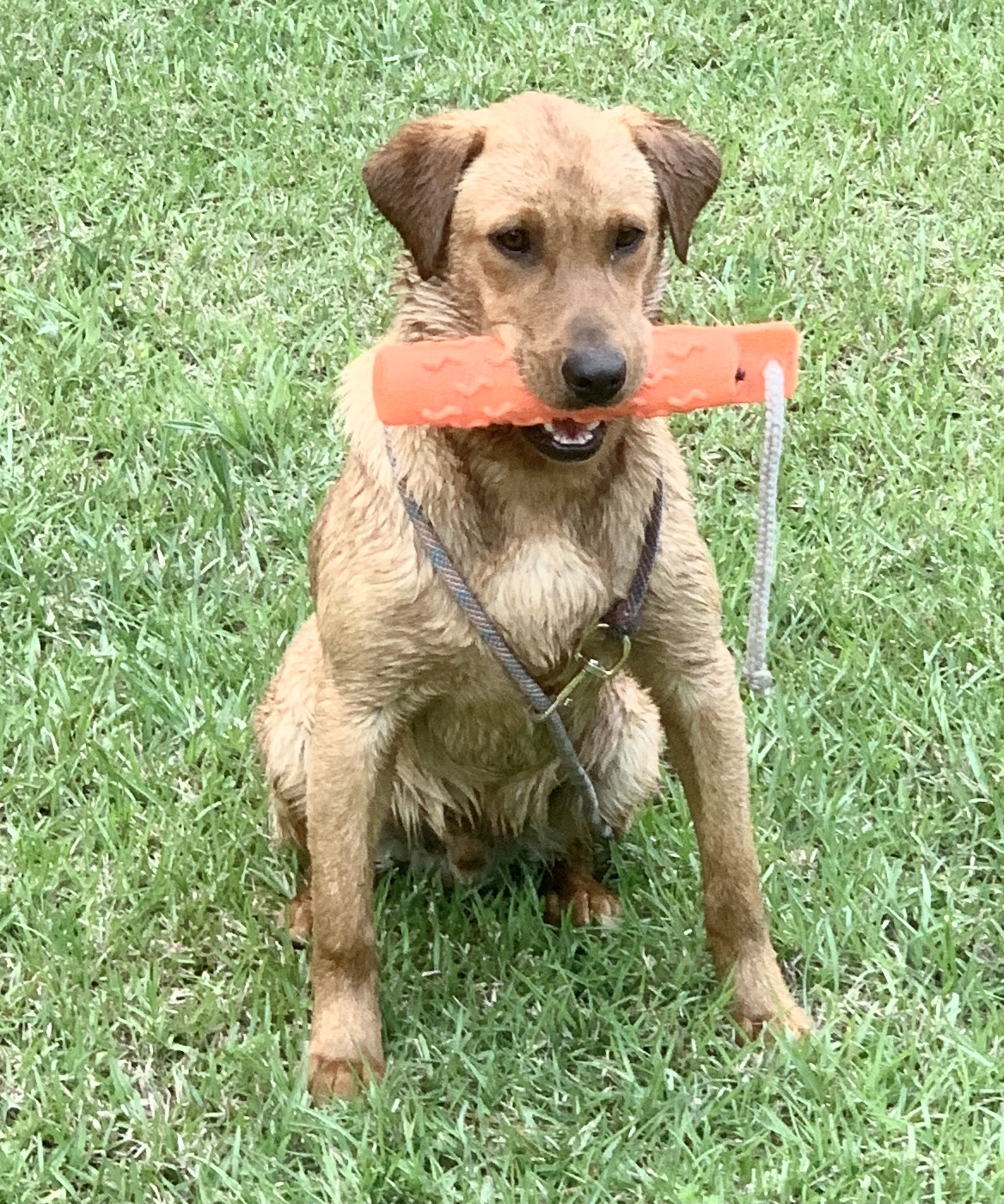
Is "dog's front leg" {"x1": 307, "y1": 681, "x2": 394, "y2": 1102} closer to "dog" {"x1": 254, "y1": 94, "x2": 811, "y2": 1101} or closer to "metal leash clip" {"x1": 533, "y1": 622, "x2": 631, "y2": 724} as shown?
"dog" {"x1": 254, "y1": 94, "x2": 811, "y2": 1101}

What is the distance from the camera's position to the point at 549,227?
311 centimetres

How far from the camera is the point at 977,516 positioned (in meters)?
4.89

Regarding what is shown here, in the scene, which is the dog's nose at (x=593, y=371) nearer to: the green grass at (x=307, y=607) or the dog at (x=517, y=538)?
the dog at (x=517, y=538)

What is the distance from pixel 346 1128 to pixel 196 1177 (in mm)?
315

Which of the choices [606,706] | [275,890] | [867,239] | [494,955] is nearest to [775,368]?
[606,706]

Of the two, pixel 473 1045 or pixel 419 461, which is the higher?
pixel 419 461

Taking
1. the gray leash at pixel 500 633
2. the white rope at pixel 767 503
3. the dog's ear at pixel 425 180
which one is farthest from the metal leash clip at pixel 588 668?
the dog's ear at pixel 425 180

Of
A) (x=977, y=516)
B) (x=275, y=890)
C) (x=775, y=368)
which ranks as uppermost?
(x=775, y=368)

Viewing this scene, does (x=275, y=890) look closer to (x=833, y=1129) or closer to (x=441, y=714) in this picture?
(x=441, y=714)

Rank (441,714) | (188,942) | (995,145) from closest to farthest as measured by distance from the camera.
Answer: (441,714) → (188,942) → (995,145)

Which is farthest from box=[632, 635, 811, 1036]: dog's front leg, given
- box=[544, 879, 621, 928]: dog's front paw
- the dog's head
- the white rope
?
the dog's head

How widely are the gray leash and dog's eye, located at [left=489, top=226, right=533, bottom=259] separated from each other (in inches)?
18.8

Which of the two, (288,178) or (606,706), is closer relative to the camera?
(606,706)

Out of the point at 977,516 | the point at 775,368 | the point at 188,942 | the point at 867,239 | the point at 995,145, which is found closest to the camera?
the point at 775,368
